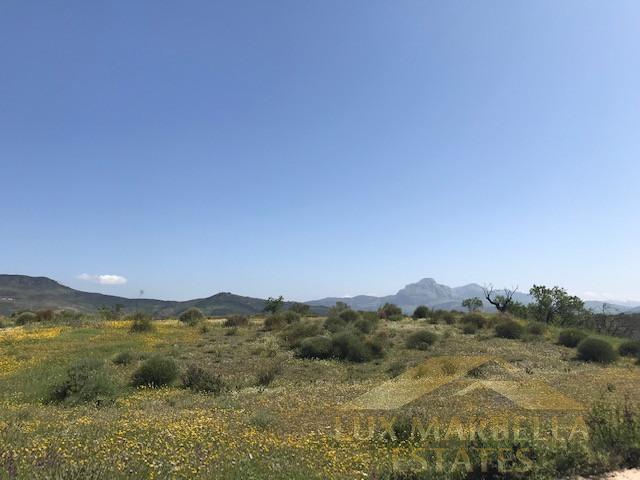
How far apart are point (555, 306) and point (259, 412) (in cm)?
6027

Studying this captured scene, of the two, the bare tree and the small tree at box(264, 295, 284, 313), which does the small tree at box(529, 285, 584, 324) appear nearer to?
the bare tree

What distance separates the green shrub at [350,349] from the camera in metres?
21.9

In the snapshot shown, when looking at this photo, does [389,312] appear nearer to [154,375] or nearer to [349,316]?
[349,316]

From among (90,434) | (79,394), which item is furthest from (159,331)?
(90,434)

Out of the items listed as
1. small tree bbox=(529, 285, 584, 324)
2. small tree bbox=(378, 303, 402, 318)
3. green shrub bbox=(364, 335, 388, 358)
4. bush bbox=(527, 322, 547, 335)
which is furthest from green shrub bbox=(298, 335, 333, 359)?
small tree bbox=(529, 285, 584, 324)

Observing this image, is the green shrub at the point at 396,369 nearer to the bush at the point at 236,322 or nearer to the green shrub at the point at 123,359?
the green shrub at the point at 123,359

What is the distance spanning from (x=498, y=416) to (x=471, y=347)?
16.7 metres

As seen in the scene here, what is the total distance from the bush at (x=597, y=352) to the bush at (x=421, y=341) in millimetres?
7978

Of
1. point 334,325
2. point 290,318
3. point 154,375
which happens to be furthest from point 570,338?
point 154,375

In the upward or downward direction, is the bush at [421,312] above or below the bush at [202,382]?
above

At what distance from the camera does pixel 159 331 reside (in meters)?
33.3

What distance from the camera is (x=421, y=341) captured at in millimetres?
26406

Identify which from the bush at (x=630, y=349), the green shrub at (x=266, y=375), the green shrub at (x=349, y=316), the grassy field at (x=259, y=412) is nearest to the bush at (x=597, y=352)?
the grassy field at (x=259, y=412)

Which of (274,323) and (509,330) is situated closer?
(509,330)
